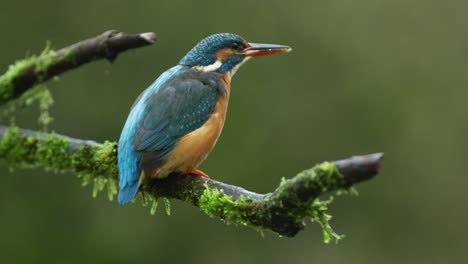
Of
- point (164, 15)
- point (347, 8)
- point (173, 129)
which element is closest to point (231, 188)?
point (173, 129)

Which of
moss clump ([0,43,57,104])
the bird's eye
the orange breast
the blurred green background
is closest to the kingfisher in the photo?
the orange breast

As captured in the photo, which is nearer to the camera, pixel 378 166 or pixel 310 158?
pixel 378 166

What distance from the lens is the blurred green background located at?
919cm

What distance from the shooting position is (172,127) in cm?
451

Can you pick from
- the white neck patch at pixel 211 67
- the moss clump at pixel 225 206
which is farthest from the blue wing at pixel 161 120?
the moss clump at pixel 225 206

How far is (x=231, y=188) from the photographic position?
347 cm

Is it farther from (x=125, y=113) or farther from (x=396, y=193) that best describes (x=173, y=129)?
(x=396, y=193)

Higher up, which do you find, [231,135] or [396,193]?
[231,135]

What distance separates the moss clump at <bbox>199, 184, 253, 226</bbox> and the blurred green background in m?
5.56

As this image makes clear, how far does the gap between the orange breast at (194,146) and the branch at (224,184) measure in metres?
0.08

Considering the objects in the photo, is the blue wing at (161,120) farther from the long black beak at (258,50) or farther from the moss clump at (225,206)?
the moss clump at (225,206)

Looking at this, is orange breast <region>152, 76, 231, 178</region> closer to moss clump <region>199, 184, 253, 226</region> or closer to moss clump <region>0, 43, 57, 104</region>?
Result: moss clump <region>199, 184, 253, 226</region>

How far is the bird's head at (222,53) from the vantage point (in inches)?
206

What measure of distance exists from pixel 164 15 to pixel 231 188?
6508 mm
